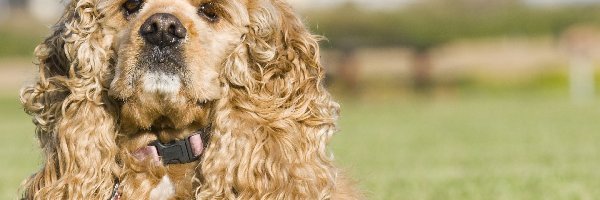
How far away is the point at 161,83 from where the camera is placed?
459 cm

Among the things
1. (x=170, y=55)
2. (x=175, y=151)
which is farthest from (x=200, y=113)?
(x=170, y=55)

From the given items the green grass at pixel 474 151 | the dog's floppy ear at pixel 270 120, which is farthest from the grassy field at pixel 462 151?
the dog's floppy ear at pixel 270 120

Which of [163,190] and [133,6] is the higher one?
[133,6]

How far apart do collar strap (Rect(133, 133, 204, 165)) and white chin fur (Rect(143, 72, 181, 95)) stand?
423mm

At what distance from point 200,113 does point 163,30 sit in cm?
47

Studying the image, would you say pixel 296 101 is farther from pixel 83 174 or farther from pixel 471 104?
pixel 471 104

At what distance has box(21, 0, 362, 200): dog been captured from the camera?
479 centimetres

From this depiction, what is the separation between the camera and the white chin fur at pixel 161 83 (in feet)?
15.0

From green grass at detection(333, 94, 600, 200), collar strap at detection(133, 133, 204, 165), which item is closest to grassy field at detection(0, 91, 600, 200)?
green grass at detection(333, 94, 600, 200)

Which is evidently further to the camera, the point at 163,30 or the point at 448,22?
the point at 448,22

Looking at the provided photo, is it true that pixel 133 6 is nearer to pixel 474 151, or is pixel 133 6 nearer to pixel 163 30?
pixel 163 30

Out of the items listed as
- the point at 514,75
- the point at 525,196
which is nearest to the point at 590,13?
the point at 514,75

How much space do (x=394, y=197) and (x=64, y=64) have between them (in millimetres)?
4612

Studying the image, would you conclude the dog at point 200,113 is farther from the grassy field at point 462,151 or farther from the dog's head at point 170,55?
the grassy field at point 462,151
